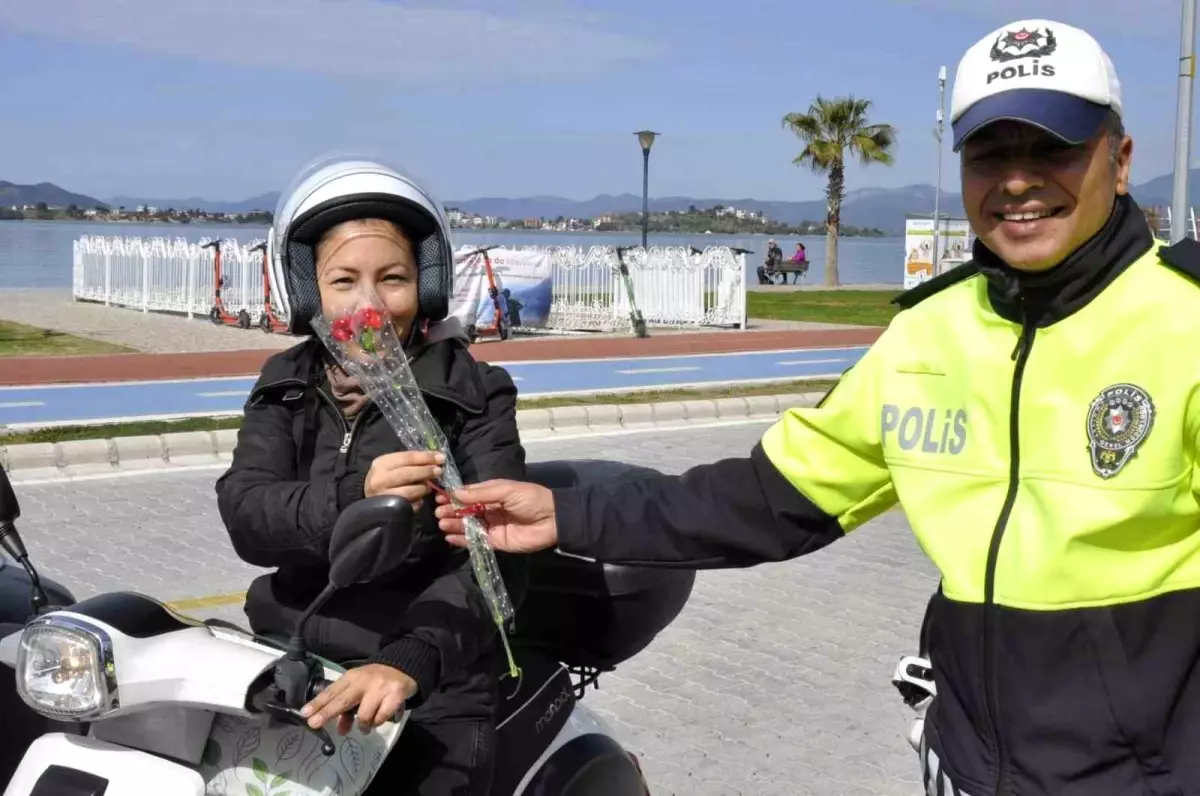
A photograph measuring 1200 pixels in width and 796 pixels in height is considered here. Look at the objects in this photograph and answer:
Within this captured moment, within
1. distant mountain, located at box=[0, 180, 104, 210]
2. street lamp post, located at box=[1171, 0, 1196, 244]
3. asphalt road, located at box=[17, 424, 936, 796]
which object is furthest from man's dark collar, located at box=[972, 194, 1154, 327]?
distant mountain, located at box=[0, 180, 104, 210]

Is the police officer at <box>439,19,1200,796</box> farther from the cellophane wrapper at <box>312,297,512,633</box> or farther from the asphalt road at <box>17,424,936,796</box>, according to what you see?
the asphalt road at <box>17,424,936,796</box>

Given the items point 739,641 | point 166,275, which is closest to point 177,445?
point 739,641

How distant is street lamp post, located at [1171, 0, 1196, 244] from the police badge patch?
15.6 meters

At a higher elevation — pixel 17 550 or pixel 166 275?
pixel 166 275

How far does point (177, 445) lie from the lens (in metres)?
10.4

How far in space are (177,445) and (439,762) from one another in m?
8.49

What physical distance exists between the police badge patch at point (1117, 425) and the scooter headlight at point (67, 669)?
54.7 inches

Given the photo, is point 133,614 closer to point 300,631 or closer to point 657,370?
point 300,631

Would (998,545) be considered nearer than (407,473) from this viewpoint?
Yes

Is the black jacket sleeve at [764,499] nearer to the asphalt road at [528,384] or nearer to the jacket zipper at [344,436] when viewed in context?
the jacket zipper at [344,436]

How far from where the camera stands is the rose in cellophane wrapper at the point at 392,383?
226 cm

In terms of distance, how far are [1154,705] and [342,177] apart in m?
1.67

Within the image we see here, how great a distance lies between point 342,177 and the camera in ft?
8.78

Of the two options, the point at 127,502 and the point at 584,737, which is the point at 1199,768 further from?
the point at 127,502
